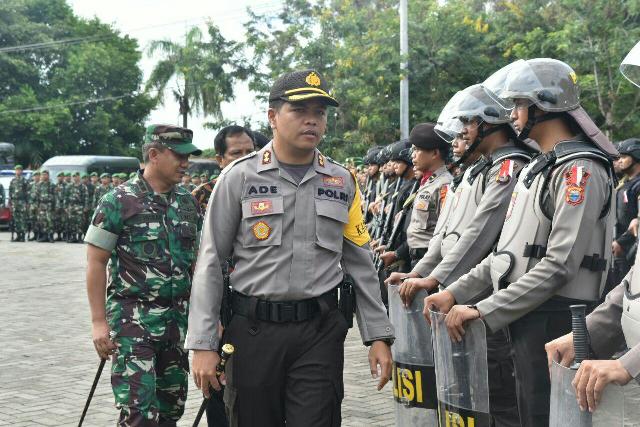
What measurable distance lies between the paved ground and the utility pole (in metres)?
10.1

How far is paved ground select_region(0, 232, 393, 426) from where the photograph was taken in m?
6.58

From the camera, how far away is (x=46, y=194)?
26.6m

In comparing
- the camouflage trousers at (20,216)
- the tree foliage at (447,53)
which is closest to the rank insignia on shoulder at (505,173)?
the tree foliage at (447,53)

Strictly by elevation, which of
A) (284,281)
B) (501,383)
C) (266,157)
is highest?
(266,157)

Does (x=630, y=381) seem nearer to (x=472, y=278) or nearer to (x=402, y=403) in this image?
(x=472, y=278)

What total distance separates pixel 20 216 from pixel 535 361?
24.4 metres

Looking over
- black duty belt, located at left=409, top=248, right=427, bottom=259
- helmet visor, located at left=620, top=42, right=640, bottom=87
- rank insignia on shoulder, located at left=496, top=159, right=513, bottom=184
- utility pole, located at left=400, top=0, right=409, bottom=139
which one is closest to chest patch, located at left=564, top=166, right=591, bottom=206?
helmet visor, located at left=620, top=42, right=640, bottom=87

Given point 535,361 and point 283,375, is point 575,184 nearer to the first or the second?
point 535,361

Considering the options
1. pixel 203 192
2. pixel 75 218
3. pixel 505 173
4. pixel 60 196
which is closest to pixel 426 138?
pixel 203 192

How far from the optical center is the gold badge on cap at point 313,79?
3887mm

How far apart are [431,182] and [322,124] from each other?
131 inches

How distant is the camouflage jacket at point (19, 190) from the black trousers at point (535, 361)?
2438 centimetres

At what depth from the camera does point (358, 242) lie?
4098mm

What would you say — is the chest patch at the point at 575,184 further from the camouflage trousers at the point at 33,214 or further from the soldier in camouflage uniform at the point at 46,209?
the camouflage trousers at the point at 33,214
